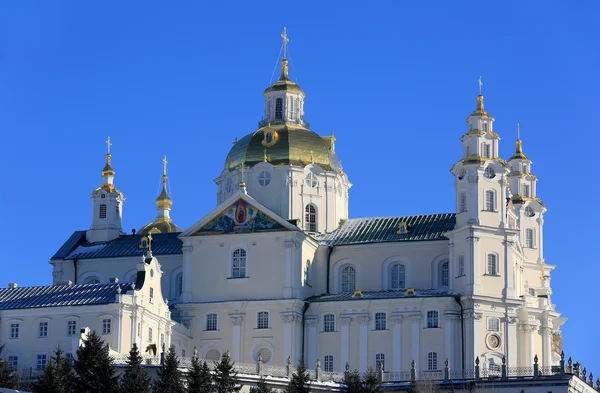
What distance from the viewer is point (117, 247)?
12319 centimetres

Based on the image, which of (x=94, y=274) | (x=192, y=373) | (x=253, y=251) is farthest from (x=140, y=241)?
(x=192, y=373)

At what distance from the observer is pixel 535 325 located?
375ft

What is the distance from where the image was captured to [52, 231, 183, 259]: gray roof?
121m

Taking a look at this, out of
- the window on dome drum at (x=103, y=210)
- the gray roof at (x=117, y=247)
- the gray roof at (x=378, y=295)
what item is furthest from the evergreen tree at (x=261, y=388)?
the window on dome drum at (x=103, y=210)

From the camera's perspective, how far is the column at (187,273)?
11519 cm

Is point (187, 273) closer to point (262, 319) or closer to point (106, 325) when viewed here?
point (262, 319)

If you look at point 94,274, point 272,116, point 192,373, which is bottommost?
point 192,373

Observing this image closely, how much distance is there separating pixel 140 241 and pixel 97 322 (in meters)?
18.1

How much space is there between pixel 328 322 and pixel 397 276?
5.45 m

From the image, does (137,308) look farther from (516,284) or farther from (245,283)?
(516,284)

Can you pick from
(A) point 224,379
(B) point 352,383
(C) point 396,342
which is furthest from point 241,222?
(A) point 224,379

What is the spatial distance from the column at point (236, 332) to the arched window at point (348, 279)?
22.8 feet

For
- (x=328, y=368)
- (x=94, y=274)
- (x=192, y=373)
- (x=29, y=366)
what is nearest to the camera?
(x=192, y=373)

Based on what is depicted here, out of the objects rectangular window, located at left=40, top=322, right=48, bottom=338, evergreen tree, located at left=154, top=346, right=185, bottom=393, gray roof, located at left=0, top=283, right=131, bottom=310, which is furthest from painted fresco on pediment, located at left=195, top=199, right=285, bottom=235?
evergreen tree, located at left=154, top=346, right=185, bottom=393
